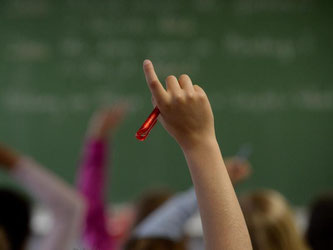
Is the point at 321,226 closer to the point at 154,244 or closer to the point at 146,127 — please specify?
the point at 154,244

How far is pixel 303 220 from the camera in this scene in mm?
3010

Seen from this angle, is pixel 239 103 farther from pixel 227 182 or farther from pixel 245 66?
pixel 227 182

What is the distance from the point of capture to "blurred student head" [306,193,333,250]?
5.18 feet

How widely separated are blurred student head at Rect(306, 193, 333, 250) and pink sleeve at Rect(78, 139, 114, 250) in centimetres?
65

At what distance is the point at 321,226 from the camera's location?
5.27ft

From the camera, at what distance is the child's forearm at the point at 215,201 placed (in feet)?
1.99

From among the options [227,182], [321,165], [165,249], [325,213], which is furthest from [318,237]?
[321,165]

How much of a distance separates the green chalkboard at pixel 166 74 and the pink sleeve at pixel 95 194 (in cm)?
120

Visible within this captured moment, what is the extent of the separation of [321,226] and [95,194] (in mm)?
692

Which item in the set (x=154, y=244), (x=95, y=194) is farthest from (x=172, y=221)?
(x=95, y=194)

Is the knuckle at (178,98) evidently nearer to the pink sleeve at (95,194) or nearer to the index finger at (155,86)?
the index finger at (155,86)

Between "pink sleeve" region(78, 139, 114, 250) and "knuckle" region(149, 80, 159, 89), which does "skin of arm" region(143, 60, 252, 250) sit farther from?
"pink sleeve" region(78, 139, 114, 250)

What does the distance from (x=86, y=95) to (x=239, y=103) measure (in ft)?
2.77

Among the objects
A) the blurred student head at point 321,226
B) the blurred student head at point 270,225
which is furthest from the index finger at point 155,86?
the blurred student head at point 321,226
